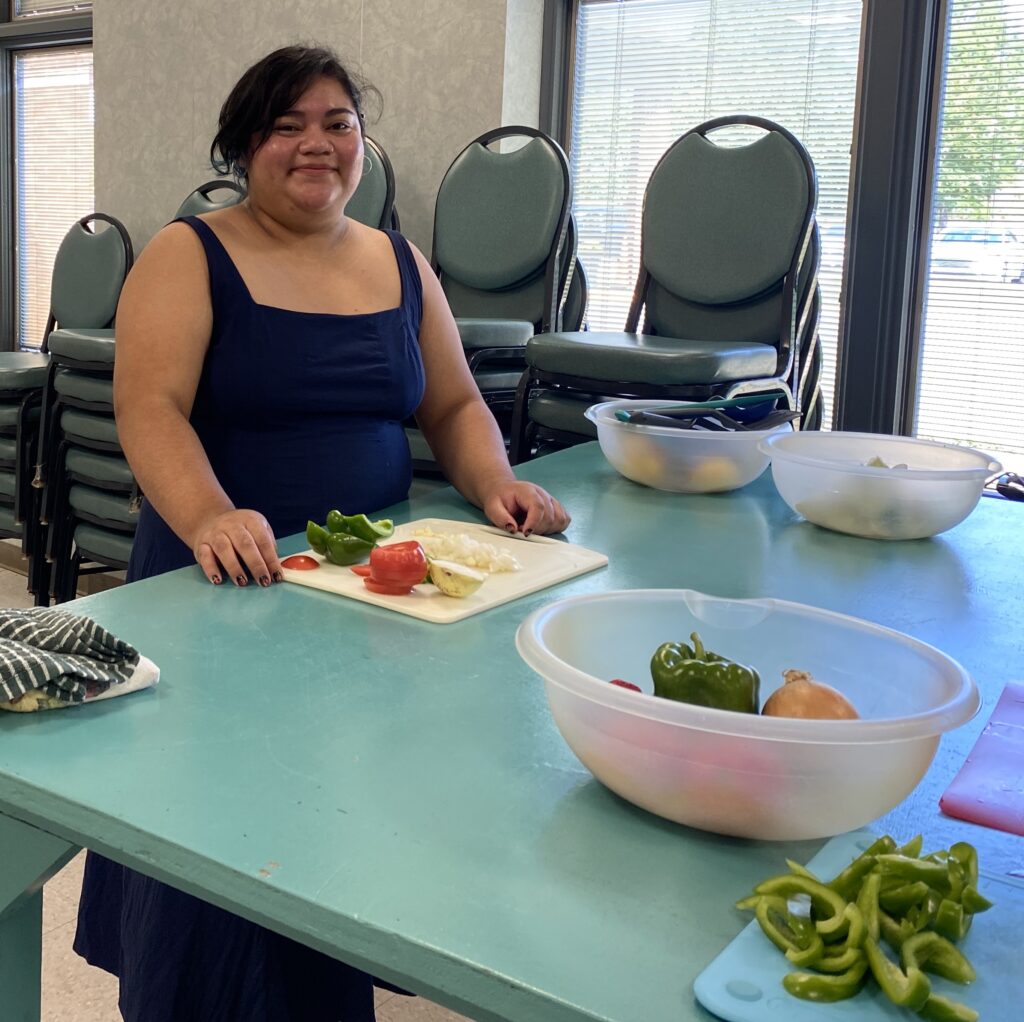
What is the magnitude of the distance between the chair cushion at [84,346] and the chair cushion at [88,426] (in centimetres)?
16

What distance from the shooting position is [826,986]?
526 mm

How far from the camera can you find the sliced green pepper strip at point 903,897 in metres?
0.56

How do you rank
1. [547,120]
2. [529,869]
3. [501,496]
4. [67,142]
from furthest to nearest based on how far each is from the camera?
1. [67,142]
2. [547,120]
3. [501,496]
4. [529,869]

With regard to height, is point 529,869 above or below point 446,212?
below

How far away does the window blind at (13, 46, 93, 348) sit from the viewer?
509cm

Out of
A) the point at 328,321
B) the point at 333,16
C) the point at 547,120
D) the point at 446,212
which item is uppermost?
the point at 333,16

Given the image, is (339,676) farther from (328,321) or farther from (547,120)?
(547,120)

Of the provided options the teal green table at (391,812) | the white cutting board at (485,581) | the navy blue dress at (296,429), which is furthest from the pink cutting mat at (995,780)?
the navy blue dress at (296,429)

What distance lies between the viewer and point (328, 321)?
1.54 meters

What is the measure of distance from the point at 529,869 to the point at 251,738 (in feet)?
0.79

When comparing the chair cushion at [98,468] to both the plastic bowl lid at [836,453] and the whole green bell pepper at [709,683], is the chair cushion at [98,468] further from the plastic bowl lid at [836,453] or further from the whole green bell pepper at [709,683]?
the whole green bell pepper at [709,683]

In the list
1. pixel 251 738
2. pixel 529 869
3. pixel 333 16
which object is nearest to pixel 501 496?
pixel 251 738

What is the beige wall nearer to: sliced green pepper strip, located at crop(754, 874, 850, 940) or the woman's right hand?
the woman's right hand

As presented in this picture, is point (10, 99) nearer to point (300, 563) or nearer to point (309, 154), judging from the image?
point (309, 154)
